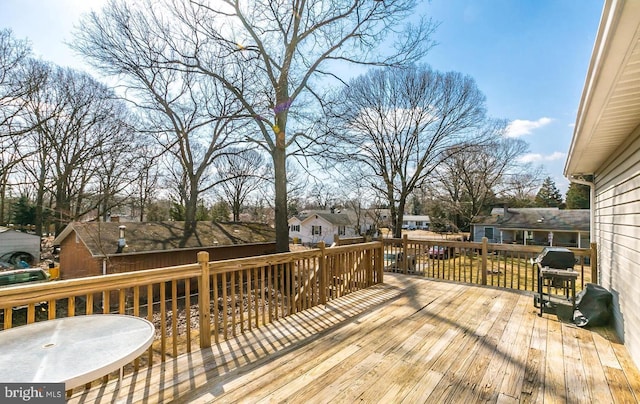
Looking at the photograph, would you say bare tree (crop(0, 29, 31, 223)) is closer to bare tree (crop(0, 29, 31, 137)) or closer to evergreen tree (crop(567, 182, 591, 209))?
bare tree (crop(0, 29, 31, 137))

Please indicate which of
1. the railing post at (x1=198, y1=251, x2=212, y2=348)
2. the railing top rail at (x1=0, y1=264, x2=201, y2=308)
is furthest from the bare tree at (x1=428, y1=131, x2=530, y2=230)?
the railing top rail at (x1=0, y1=264, x2=201, y2=308)

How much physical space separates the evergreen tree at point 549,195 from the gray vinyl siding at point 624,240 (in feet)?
117

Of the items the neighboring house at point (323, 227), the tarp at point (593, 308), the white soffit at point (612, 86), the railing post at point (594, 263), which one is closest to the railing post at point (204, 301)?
the white soffit at point (612, 86)

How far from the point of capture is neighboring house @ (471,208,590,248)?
21062 millimetres

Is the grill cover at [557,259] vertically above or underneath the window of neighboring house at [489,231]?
above

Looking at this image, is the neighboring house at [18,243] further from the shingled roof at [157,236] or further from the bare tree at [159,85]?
the bare tree at [159,85]

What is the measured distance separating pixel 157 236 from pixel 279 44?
9.46 meters

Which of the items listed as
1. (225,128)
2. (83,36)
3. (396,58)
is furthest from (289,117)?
(83,36)

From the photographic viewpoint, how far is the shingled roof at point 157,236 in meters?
11.5

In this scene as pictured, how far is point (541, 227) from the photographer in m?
22.0

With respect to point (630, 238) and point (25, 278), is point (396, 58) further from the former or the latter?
point (25, 278)

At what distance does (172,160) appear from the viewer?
811 inches

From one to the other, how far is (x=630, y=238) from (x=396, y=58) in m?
8.11

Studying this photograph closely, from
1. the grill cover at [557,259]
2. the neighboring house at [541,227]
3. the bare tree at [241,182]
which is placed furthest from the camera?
the bare tree at [241,182]
